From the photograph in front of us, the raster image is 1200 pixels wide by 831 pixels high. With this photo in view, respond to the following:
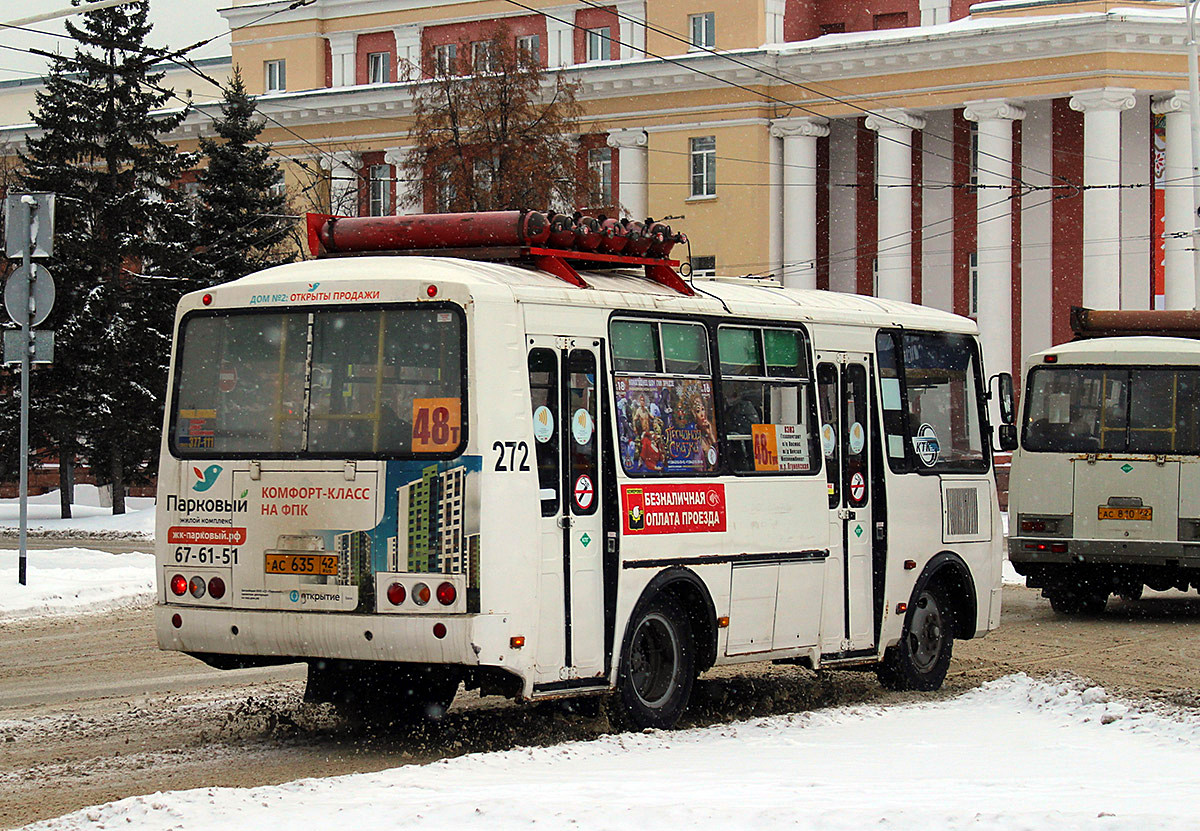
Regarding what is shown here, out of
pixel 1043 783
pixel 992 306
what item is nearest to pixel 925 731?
pixel 1043 783

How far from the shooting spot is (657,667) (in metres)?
11.1

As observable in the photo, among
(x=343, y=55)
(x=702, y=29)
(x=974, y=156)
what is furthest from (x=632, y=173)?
(x=343, y=55)

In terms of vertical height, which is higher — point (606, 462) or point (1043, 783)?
point (606, 462)

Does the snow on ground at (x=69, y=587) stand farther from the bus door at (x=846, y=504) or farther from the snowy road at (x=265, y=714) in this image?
the bus door at (x=846, y=504)

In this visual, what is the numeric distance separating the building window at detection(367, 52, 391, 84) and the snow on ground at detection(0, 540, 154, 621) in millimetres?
42844

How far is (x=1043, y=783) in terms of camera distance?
8.72 meters

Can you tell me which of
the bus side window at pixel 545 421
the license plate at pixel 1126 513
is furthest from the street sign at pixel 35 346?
the license plate at pixel 1126 513

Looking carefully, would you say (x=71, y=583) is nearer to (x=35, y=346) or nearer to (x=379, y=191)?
(x=35, y=346)

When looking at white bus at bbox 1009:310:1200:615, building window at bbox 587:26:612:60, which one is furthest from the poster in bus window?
building window at bbox 587:26:612:60

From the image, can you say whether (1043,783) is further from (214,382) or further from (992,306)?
(992,306)

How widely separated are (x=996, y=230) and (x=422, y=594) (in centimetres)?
4762

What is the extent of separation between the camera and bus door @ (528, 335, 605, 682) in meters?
10.1

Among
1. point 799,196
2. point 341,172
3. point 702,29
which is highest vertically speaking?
point 702,29

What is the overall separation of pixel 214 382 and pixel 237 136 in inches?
1388
